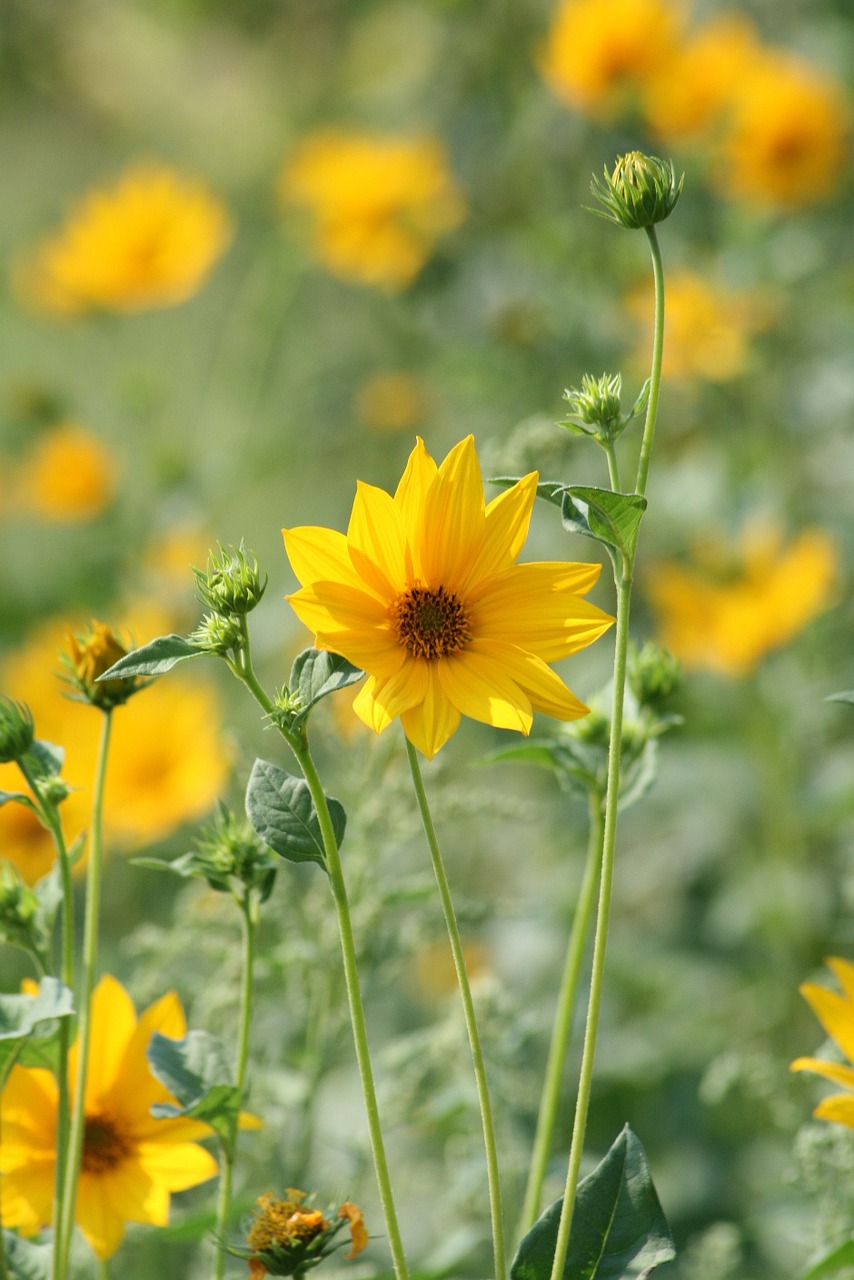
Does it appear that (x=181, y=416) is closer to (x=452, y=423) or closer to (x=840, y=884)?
(x=452, y=423)

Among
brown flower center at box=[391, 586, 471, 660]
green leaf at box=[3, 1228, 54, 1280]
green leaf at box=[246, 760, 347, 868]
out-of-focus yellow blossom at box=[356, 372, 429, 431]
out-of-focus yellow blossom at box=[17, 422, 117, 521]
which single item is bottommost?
green leaf at box=[3, 1228, 54, 1280]

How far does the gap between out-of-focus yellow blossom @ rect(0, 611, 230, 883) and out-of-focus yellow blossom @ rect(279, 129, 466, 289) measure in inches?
24.9

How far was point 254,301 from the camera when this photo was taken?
7.34ft

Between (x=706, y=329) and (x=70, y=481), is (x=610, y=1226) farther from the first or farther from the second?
(x=70, y=481)

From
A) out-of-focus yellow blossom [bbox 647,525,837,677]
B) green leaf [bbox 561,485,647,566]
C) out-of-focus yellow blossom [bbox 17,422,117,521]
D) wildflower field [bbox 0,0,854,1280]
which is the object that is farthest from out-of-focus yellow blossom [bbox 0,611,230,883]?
green leaf [bbox 561,485,647,566]

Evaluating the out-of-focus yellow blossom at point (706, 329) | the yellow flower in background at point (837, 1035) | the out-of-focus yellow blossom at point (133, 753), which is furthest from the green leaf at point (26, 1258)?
the out-of-focus yellow blossom at point (706, 329)

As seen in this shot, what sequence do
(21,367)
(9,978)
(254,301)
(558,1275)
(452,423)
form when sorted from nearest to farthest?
(558,1275)
(9,978)
(452,423)
(254,301)
(21,367)

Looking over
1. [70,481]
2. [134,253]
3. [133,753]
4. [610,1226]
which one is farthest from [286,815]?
[134,253]

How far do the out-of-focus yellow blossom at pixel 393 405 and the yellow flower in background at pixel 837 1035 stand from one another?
4.68ft

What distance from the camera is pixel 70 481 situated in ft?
5.79

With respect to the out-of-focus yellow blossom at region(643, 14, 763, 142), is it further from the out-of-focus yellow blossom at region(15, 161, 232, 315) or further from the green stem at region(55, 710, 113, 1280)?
the green stem at region(55, 710, 113, 1280)

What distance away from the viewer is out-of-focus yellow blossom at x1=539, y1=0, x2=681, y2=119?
164 cm

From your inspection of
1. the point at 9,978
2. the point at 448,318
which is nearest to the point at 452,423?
the point at 448,318

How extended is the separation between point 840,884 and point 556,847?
0.30 m
